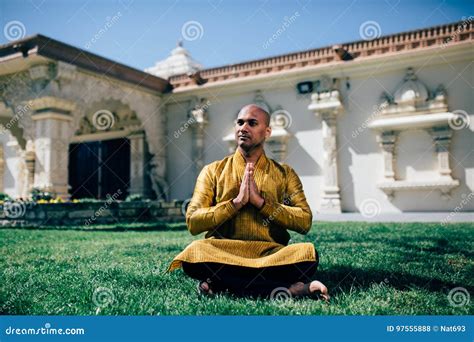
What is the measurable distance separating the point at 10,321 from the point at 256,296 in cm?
134

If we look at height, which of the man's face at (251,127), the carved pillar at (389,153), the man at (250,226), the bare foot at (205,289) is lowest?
the bare foot at (205,289)

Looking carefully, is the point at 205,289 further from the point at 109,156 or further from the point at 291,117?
the point at 109,156

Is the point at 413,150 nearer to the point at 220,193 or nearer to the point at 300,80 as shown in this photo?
the point at 300,80

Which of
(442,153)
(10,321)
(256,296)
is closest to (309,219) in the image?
(256,296)

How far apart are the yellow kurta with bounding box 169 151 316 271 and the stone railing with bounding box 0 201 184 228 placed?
22.3ft

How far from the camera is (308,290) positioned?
84.1 inches

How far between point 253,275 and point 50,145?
880 cm

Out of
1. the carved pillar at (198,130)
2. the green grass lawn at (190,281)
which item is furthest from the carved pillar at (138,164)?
the green grass lawn at (190,281)

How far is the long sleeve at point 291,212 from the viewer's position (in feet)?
7.33

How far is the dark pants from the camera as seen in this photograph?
2199 mm

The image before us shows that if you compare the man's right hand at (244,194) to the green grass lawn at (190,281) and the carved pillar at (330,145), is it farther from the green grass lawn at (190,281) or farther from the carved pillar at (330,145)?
the carved pillar at (330,145)

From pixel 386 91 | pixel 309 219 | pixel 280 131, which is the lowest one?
pixel 309 219

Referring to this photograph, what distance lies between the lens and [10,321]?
193 centimetres

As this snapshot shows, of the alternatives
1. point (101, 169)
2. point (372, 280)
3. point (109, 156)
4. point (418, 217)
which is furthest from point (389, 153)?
point (101, 169)
